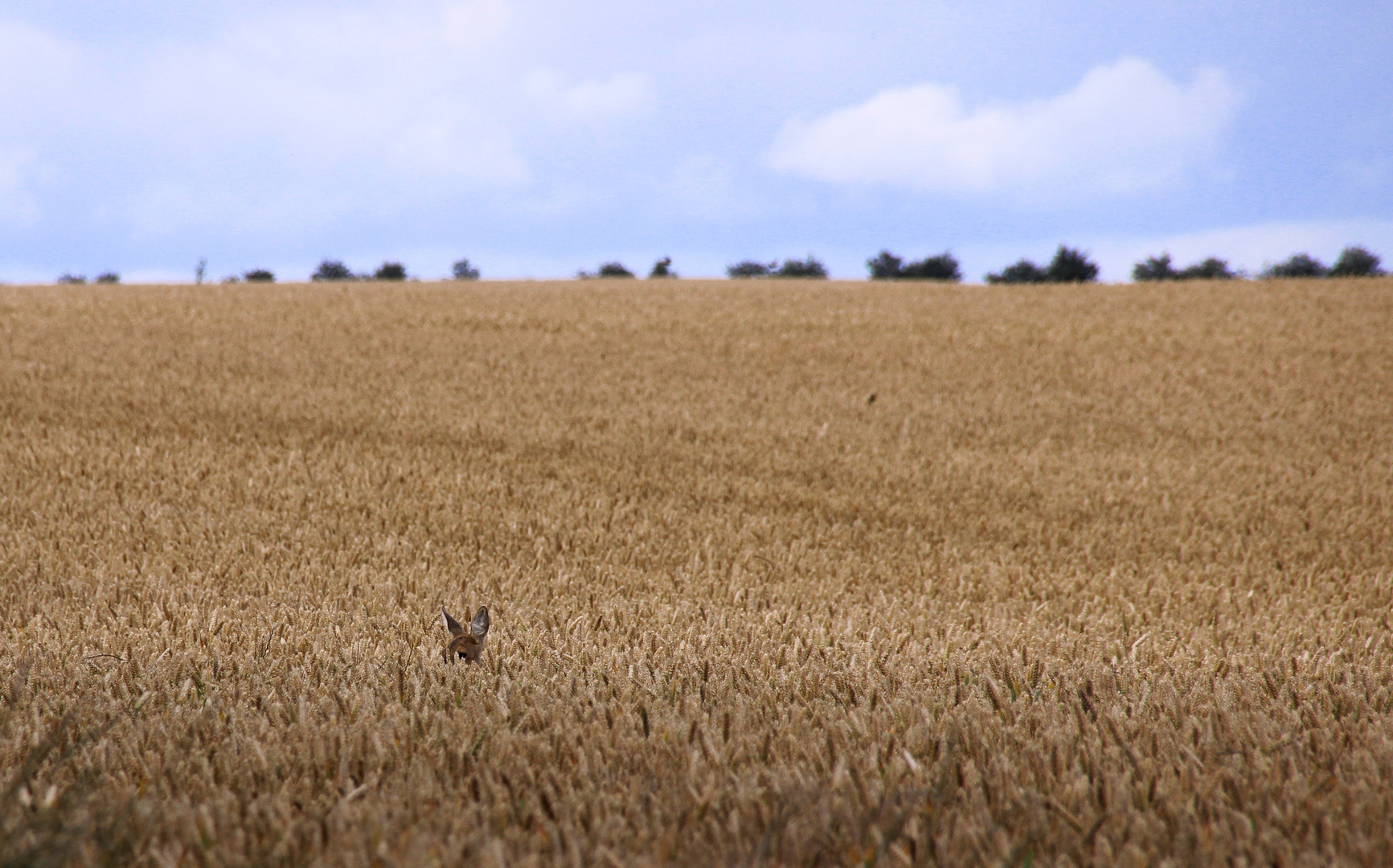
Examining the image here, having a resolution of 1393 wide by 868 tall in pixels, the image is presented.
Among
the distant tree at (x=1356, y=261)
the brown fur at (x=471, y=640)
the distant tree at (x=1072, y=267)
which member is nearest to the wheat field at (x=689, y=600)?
the brown fur at (x=471, y=640)

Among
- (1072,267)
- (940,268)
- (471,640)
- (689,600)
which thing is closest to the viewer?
(471,640)

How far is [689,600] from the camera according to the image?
4.28 metres

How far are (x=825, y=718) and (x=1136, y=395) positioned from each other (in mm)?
9798

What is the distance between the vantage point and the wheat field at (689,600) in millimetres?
1568

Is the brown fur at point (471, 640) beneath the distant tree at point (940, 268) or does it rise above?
beneath

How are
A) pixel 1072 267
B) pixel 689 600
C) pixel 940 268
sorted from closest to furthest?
pixel 689 600 < pixel 1072 267 < pixel 940 268

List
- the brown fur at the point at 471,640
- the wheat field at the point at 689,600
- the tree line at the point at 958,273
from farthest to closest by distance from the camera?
1. the tree line at the point at 958,273
2. the brown fur at the point at 471,640
3. the wheat field at the point at 689,600

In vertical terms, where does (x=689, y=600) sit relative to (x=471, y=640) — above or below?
below

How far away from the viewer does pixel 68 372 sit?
9.77 m

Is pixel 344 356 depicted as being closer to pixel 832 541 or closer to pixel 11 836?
pixel 832 541

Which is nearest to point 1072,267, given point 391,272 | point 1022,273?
point 1022,273

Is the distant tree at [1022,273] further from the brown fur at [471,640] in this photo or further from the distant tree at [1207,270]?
the brown fur at [471,640]

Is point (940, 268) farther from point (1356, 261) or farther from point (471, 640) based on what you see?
point (471, 640)

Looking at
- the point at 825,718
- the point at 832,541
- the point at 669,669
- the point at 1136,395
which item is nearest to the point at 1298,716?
the point at 825,718
